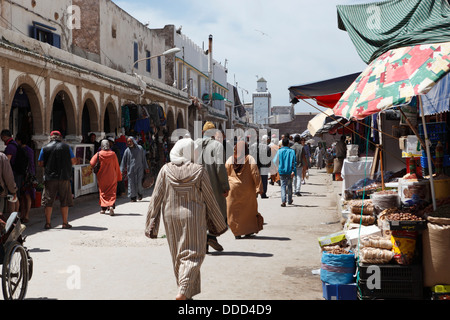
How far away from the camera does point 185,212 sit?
543 centimetres

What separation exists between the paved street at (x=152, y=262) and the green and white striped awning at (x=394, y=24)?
2495 millimetres

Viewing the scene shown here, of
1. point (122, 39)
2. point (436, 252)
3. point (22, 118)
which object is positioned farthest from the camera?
point (122, 39)

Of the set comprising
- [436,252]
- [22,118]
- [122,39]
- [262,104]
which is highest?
[262,104]

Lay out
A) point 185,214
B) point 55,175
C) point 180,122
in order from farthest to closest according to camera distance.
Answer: point 180,122 → point 55,175 → point 185,214

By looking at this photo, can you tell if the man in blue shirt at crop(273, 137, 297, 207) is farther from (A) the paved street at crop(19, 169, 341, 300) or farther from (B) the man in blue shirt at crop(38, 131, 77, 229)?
(B) the man in blue shirt at crop(38, 131, 77, 229)

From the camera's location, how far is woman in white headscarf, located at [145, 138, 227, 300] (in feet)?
17.5

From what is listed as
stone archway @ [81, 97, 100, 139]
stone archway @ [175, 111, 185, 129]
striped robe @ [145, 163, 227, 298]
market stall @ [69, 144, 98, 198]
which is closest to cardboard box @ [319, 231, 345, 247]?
striped robe @ [145, 163, 227, 298]

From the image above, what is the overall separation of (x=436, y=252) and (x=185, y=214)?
2.23m

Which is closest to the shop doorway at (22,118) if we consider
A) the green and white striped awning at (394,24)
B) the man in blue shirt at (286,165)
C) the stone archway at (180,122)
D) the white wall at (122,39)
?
the man in blue shirt at (286,165)

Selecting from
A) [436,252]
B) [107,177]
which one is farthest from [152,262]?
[107,177]

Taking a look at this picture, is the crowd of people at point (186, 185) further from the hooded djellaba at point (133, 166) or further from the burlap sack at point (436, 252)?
the burlap sack at point (436, 252)

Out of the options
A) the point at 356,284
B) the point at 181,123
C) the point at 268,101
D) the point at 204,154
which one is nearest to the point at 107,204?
the point at 204,154

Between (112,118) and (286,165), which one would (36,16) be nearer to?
(112,118)
